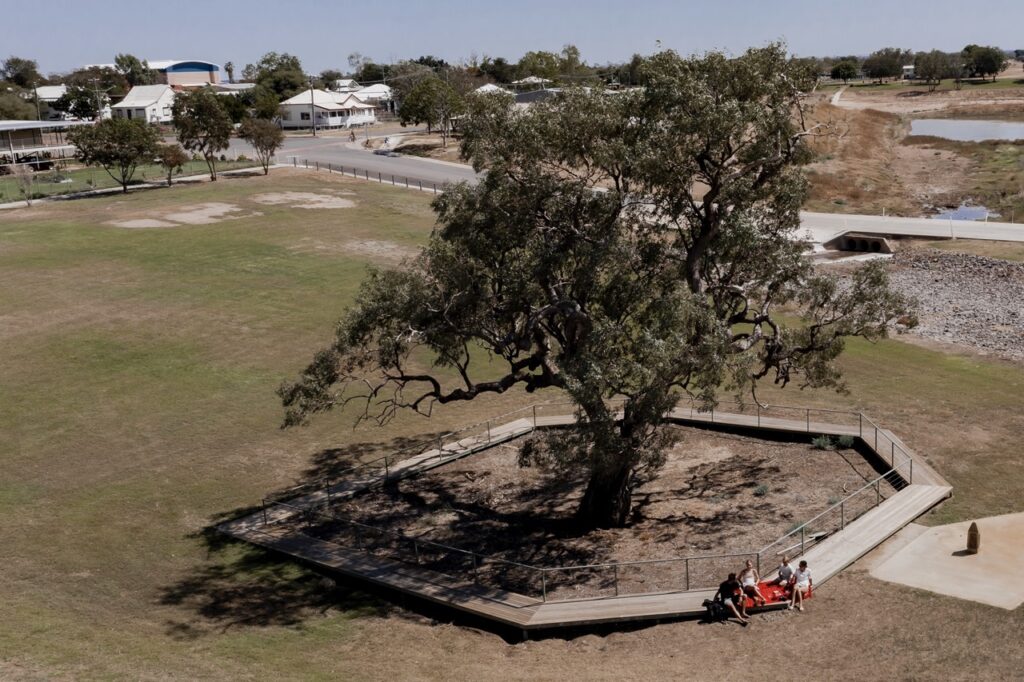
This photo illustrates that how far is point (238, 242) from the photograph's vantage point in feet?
214

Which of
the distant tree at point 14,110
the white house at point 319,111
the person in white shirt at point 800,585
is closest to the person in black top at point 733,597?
the person in white shirt at point 800,585

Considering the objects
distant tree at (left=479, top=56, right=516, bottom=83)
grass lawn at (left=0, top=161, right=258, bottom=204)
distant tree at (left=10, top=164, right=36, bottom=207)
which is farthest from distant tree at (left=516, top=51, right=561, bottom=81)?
distant tree at (left=10, top=164, right=36, bottom=207)

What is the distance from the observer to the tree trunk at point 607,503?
27.8 m

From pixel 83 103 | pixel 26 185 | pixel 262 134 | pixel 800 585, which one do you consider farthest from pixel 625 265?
pixel 83 103

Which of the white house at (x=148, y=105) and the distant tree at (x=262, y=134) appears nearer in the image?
the distant tree at (x=262, y=134)

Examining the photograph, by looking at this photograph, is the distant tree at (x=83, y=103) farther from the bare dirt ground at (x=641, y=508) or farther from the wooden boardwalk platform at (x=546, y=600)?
the bare dirt ground at (x=641, y=508)

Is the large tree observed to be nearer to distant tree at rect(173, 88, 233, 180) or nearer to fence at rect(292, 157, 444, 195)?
fence at rect(292, 157, 444, 195)

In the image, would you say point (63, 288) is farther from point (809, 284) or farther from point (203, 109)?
point (809, 284)

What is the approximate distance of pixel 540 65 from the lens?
165 m

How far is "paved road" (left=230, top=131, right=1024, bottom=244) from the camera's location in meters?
66.2

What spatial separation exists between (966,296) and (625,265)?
35.6m

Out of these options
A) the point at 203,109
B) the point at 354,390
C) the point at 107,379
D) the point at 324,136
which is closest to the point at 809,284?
the point at 354,390

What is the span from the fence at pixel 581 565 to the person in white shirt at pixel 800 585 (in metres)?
1.00

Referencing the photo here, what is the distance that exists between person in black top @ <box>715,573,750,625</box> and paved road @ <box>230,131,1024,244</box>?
148ft
